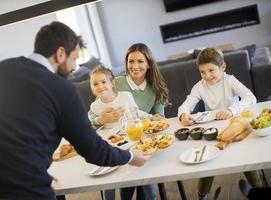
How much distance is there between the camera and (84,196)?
9.83ft

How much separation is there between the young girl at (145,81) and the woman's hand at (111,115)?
0.25 meters

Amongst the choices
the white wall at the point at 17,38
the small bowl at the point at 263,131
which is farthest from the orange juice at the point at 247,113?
the white wall at the point at 17,38

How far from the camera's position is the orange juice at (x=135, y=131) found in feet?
5.89

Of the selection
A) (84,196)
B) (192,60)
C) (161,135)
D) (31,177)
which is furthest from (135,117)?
(192,60)

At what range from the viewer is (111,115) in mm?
2176

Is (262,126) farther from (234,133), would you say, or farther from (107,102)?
(107,102)

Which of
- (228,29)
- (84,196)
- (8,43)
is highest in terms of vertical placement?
(8,43)

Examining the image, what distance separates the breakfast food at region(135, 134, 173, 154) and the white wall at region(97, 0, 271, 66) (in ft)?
18.9

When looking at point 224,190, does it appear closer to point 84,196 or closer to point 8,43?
point 84,196

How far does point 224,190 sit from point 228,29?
5.07 meters

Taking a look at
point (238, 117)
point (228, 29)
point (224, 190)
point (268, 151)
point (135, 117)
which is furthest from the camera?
point (228, 29)

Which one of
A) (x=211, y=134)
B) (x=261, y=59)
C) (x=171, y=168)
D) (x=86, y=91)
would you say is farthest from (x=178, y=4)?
(x=171, y=168)

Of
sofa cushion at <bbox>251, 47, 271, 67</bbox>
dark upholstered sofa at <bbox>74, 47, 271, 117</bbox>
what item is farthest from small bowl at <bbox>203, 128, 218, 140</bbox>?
sofa cushion at <bbox>251, 47, 271, 67</bbox>

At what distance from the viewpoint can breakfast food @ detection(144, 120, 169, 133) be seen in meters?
1.88
